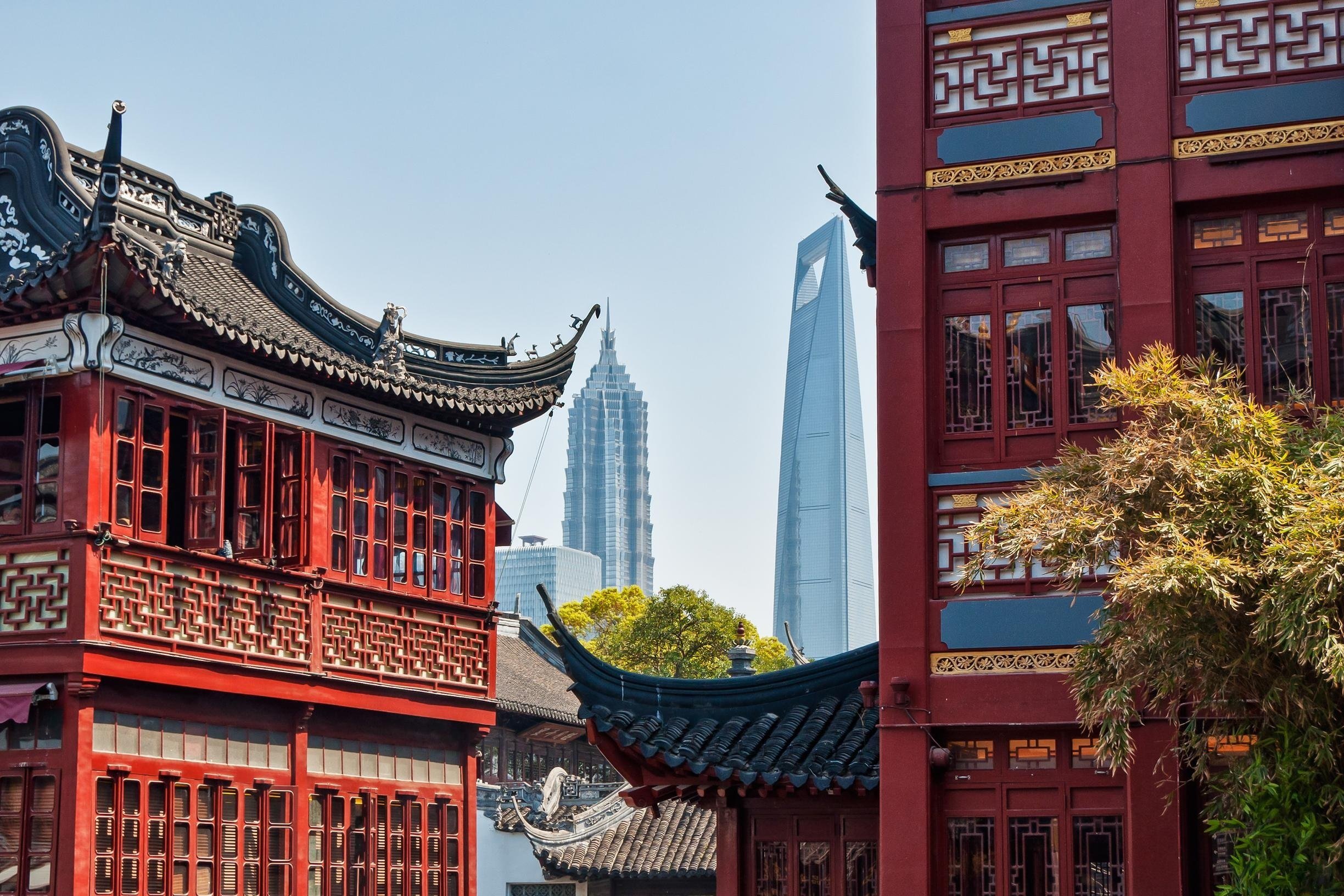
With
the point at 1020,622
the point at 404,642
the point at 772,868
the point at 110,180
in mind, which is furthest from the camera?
the point at 404,642

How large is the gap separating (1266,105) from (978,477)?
3.17 metres

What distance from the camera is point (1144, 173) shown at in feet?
39.5

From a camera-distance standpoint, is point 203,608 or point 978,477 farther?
point 203,608

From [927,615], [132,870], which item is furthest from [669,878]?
[927,615]

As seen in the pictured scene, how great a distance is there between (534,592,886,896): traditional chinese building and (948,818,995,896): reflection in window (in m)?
0.74

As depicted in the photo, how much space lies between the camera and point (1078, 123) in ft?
40.3

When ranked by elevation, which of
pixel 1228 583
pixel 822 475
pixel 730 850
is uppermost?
pixel 822 475

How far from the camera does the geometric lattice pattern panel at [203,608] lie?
54.7 ft

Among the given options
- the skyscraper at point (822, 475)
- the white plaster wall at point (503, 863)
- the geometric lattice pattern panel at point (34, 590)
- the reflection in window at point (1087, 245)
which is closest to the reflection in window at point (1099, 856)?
the reflection in window at point (1087, 245)

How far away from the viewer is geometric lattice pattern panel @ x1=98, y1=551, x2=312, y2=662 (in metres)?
16.7

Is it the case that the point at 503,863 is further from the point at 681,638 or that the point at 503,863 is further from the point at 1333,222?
the point at 1333,222

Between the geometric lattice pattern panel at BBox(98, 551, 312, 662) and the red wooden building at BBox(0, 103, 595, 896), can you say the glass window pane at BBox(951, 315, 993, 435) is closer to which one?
the red wooden building at BBox(0, 103, 595, 896)

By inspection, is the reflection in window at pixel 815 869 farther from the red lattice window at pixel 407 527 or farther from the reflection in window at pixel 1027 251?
the red lattice window at pixel 407 527

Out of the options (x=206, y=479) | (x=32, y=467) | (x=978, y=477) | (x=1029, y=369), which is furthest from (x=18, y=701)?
(x=1029, y=369)
